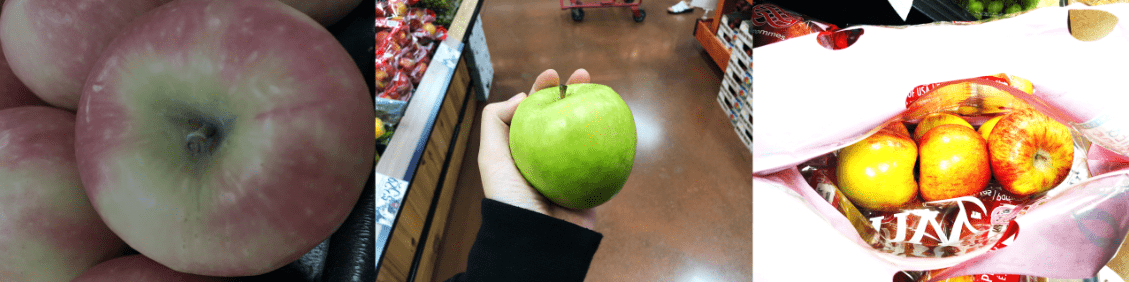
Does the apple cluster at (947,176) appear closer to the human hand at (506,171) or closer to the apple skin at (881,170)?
the apple skin at (881,170)

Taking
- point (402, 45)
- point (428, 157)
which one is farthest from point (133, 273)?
point (402, 45)

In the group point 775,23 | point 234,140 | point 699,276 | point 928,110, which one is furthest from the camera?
point 699,276

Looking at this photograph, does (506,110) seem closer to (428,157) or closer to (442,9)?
(428,157)

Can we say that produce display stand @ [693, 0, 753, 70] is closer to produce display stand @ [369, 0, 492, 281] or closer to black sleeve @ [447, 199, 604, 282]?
produce display stand @ [369, 0, 492, 281]

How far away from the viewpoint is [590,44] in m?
3.02

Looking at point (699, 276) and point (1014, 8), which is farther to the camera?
point (699, 276)

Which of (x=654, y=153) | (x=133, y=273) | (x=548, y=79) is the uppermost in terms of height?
(x=133, y=273)

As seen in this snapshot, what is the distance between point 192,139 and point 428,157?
1720 millimetres

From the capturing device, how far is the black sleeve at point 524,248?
0.79 meters

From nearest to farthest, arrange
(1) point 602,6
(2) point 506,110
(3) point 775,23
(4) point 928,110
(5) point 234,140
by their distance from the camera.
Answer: (5) point 234,140 → (4) point 928,110 → (2) point 506,110 → (3) point 775,23 → (1) point 602,6

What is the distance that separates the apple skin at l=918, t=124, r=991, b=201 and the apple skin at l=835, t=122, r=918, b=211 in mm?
19

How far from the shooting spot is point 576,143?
75 centimetres

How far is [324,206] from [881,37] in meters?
0.99

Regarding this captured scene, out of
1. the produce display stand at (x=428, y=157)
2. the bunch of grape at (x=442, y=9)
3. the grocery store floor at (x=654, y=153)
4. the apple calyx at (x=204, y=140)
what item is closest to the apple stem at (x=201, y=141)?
the apple calyx at (x=204, y=140)
